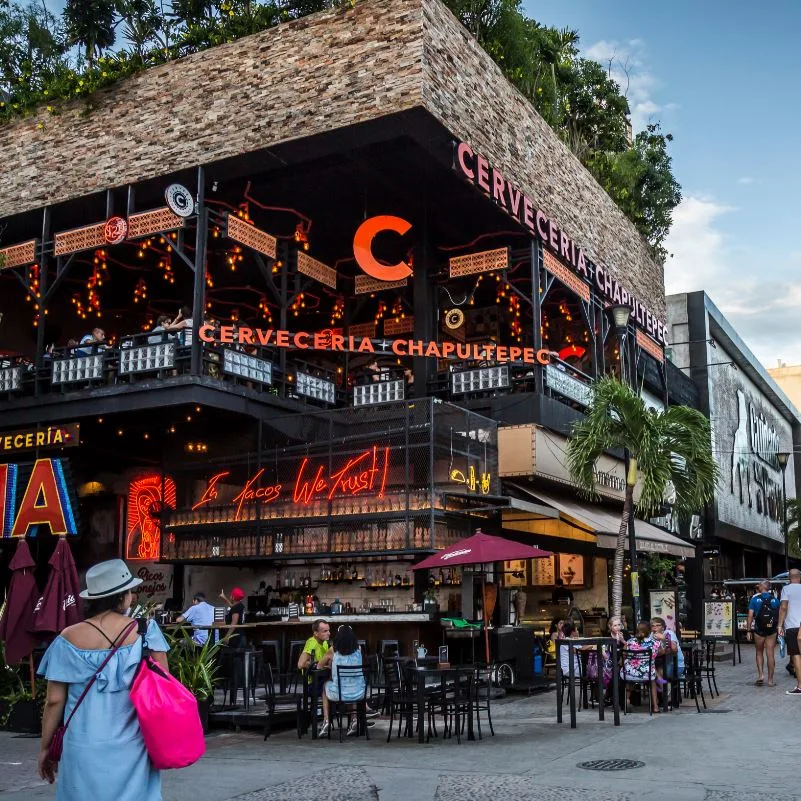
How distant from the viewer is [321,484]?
740 inches

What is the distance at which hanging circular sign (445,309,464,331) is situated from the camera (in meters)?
25.9

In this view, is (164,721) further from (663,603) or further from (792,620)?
(663,603)

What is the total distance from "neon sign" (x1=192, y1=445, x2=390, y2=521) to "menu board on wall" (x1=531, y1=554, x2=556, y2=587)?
7.22 m

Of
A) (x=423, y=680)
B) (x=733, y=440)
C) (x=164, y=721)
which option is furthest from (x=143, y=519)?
(x=733, y=440)

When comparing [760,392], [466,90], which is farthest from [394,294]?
[760,392]

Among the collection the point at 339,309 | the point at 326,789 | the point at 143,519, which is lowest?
the point at 326,789

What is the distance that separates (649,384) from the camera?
31375 millimetres

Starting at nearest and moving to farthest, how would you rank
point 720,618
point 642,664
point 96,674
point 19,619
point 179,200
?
point 96,674
point 19,619
point 642,664
point 179,200
point 720,618

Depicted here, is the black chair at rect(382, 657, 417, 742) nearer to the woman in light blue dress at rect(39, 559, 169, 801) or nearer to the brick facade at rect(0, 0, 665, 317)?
the woman in light blue dress at rect(39, 559, 169, 801)

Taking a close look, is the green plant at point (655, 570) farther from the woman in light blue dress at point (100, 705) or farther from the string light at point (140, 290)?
the woman in light blue dress at point (100, 705)

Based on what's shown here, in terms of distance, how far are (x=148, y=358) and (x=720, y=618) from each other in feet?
49.9

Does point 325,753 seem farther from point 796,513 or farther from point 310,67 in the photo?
point 796,513

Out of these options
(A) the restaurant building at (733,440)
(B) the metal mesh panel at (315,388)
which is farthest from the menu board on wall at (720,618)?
(B) the metal mesh panel at (315,388)

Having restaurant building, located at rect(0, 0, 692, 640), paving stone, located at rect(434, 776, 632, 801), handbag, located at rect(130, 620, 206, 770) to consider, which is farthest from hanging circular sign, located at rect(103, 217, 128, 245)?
handbag, located at rect(130, 620, 206, 770)
